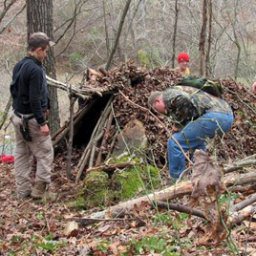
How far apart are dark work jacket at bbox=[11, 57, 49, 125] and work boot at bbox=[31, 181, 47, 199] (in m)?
0.93

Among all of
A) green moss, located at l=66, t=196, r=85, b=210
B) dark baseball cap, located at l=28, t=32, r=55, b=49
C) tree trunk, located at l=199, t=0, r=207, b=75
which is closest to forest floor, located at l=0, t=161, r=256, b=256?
green moss, located at l=66, t=196, r=85, b=210

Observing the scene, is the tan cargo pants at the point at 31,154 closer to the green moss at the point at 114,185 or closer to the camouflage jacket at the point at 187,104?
the green moss at the point at 114,185

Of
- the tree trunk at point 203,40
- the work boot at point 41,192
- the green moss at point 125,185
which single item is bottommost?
the work boot at point 41,192

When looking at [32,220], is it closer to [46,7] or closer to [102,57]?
[46,7]

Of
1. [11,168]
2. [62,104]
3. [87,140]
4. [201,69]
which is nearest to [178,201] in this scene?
[87,140]

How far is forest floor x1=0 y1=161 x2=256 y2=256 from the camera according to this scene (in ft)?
14.8

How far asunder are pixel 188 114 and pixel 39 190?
7.46ft

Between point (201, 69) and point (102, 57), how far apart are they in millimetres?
12847

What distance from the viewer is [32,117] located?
7.34 metres

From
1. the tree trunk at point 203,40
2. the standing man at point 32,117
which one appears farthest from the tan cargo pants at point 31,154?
the tree trunk at point 203,40

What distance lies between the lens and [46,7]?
988 cm

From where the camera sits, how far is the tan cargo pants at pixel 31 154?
746cm

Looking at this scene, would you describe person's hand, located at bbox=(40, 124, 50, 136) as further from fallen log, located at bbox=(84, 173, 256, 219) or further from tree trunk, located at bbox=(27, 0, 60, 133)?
tree trunk, located at bbox=(27, 0, 60, 133)

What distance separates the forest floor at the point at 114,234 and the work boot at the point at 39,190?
36 cm
